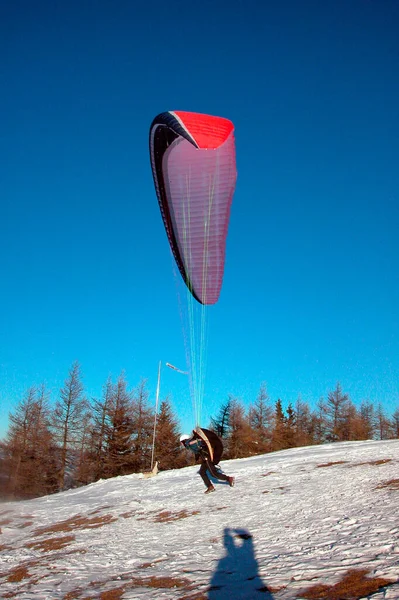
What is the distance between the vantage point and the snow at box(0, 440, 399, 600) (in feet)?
15.7

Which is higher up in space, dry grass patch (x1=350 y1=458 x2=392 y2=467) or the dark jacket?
the dark jacket

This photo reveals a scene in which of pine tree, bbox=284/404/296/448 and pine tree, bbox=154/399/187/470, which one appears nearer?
pine tree, bbox=154/399/187/470

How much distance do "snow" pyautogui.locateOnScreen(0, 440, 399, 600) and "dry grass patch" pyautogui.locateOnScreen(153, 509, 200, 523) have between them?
3 cm

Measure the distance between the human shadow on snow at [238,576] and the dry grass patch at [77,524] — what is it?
4368 mm

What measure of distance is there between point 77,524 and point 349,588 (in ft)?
26.9

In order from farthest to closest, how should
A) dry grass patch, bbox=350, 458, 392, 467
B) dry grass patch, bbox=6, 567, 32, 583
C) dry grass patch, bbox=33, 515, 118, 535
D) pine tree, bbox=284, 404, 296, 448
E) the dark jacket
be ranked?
pine tree, bbox=284, 404, 296, 448 < dry grass patch, bbox=350, 458, 392, 467 < dry grass patch, bbox=33, 515, 118, 535 < the dark jacket < dry grass patch, bbox=6, 567, 32, 583

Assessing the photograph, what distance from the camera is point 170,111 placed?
948 cm

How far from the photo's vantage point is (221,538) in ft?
23.0

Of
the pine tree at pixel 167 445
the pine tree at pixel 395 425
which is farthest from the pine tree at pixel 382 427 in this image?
the pine tree at pixel 167 445

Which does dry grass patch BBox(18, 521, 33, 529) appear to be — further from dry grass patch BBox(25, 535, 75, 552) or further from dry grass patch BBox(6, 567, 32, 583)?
dry grass patch BBox(6, 567, 32, 583)

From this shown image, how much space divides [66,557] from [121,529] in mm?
2019

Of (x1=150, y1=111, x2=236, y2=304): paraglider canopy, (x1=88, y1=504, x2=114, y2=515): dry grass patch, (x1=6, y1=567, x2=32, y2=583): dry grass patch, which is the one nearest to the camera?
(x1=6, y1=567, x2=32, y2=583): dry grass patch

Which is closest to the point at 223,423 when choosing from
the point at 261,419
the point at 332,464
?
the point at 261,419

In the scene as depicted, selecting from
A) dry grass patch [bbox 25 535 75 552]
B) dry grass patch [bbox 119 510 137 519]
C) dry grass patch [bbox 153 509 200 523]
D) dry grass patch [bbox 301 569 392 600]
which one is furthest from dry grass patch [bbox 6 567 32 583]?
dry grass patch [bbox 301 569 392 600]
